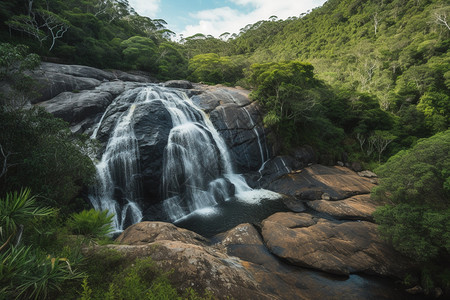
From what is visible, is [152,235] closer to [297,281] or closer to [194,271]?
[194,271]

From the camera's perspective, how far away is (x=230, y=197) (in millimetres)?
14266

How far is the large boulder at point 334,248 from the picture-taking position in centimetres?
744

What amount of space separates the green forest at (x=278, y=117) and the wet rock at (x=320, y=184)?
2.56m

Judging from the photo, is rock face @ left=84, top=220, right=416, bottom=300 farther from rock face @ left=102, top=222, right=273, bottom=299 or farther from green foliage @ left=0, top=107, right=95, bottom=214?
green foliage @ left=0, top=107, right=95, bottom=214

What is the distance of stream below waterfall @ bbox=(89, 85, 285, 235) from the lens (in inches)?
448

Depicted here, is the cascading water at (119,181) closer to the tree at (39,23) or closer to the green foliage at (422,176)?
the green foliage at (422,176)

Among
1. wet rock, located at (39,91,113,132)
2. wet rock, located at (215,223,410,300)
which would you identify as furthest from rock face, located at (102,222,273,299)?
wet rock, located at (39,91,113,132)

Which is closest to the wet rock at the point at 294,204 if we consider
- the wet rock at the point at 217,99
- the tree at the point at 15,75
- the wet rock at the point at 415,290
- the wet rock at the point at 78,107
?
the wet rock at the point at 415,290

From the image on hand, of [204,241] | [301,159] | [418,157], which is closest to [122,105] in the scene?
[204,241]

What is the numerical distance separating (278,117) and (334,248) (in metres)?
12.0

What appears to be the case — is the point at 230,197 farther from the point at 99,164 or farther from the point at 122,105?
the point at 122,105

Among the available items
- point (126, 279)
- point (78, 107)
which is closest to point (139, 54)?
point (78, 107)

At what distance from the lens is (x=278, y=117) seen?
17.6 meters

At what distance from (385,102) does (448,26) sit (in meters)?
17.0
